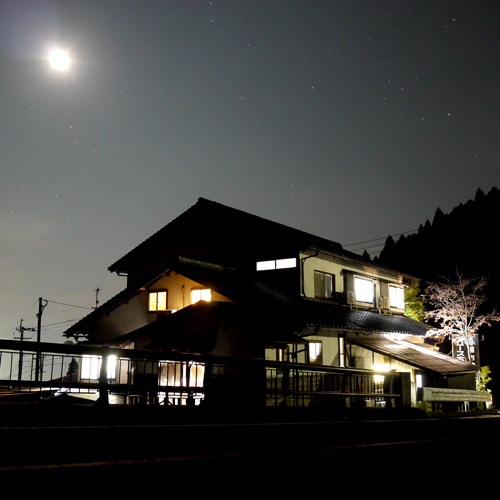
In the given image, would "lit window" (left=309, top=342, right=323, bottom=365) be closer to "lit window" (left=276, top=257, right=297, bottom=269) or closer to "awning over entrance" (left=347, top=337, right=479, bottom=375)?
"awning over entrance" (left=347, top=337, right=479, bottom=375)

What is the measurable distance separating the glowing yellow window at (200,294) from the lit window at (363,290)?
9.99 m

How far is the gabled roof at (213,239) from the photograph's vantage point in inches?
1064

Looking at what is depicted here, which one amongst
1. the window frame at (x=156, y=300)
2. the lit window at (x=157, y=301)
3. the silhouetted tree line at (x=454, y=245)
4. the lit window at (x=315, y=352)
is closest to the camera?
the lit window at (x=315, y=352)

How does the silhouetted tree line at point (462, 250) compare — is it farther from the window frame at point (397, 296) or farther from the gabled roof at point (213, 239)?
the gabled roof at point (213, 239)

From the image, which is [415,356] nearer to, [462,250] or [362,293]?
[362,293]

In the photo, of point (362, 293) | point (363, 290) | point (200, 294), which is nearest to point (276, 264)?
point (200, 294)

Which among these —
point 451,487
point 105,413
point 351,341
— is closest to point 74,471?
point 105,413

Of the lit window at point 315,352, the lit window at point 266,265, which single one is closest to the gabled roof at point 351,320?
the lit window at point 315,352

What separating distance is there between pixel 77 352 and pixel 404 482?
470 centimetres

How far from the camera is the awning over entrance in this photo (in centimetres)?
2291

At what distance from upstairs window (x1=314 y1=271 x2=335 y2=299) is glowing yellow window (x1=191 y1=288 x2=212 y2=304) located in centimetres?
611

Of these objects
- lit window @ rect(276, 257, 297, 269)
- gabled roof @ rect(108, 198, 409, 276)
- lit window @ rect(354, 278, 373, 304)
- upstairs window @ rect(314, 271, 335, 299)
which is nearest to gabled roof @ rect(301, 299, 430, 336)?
upstairs window @ rect(314, 271, 335, 299)

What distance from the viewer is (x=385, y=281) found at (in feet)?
107

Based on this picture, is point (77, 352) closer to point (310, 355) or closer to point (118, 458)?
point (118, 458)
